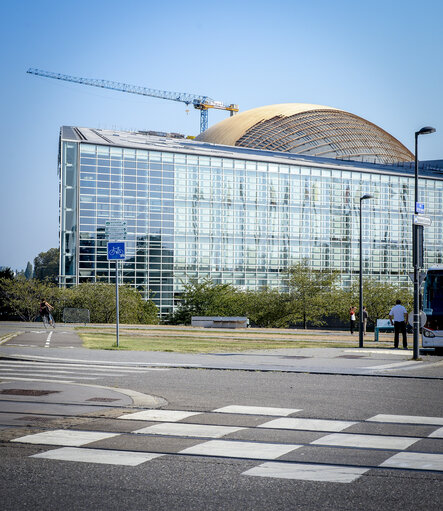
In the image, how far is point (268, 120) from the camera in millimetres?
115250

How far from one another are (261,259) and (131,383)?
77.8 metres

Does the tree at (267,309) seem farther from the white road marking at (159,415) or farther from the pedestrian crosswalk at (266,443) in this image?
the pedestrian crosswalk at (266,443)

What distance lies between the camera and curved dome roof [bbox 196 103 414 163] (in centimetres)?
10869

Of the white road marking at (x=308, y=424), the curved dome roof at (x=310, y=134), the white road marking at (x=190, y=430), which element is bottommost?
the white road marking at (x=308, y=424)

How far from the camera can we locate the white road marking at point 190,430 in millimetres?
8531

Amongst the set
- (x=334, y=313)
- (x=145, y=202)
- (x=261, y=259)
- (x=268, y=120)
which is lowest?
(x=334, y=313)

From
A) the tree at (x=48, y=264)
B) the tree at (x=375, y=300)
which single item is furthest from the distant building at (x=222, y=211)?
the tree at (x=48, y=264)

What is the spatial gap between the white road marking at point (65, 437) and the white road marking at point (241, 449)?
122 cm

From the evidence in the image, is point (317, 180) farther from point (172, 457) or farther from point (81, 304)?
point (172, 457)

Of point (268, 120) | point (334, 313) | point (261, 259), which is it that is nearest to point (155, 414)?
point (334, 313)

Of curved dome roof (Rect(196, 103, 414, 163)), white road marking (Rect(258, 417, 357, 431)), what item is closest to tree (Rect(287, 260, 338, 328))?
curved dome roof (Rect(196, 103, 414, 163))

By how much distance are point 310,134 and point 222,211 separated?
2987 cm

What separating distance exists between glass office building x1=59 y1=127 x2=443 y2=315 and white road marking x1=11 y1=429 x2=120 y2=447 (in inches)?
2644

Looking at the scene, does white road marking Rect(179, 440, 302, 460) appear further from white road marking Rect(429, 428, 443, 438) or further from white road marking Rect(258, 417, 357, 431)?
white road marking Rect(429, 428, 443, 438)
